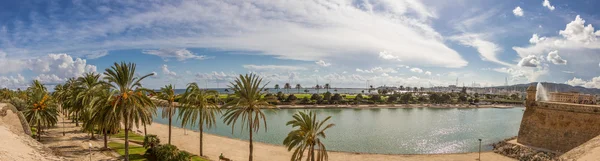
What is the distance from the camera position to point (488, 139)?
63156 millimetres

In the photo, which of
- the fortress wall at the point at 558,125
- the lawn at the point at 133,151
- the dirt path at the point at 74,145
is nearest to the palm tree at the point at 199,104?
the lawn at the point at 133,151

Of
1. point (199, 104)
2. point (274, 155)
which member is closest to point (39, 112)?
point (199, 104)

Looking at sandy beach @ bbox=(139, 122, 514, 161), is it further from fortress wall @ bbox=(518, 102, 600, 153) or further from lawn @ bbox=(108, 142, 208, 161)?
fortress wall @ bbox=(518, 102, 600, 153)

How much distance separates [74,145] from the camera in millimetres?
37250

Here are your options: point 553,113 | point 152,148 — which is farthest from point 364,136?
point 152,148

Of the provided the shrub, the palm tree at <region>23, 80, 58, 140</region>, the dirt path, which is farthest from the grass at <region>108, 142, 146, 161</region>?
the palm tree at <region>23, 80, 58, 140</region>

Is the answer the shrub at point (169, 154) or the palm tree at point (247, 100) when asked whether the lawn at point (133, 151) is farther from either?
Result: the palm tree at point (247, 100)

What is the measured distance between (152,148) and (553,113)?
5744 cm

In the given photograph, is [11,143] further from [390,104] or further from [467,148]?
[390,104]

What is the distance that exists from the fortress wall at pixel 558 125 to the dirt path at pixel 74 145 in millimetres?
60256

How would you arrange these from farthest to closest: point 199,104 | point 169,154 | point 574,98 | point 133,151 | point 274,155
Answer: point 574,98
point 274,155
point 199,104
point 133,151
point 169,154

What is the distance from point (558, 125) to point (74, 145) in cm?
6875

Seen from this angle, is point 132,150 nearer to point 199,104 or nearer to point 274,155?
point 199,104

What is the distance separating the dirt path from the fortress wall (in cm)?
6026
